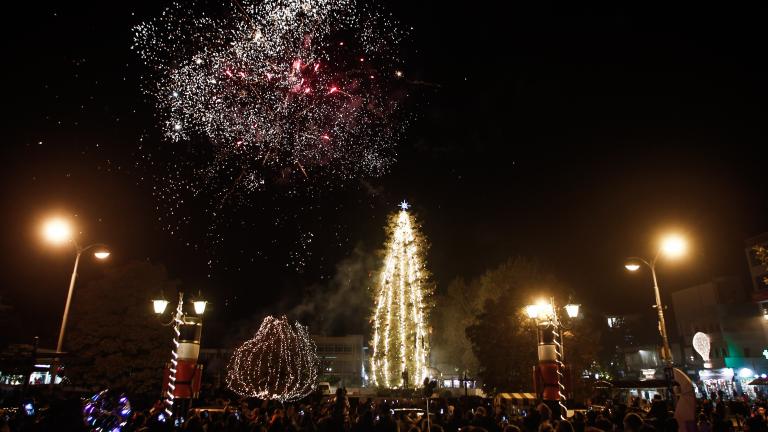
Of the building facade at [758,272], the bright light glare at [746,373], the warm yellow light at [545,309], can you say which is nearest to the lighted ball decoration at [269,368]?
the warm yellow light at [545,309]

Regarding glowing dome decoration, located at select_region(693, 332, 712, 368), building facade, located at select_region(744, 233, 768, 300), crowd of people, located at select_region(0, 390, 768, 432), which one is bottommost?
crowd of people, located at select_region(0, 390, 768, 432)

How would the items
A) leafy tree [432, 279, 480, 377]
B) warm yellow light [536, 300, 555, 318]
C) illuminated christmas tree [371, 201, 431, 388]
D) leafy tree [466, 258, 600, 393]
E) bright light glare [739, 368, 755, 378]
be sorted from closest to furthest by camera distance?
warm yellow light [536, 300, 555, 318] < leafy tree [466, 258, 600, 393] < illuminated christmas tree [371, 201, 431, 388] < leafy tree [432, 279, 480, 377] < bright light glare [739, 368, 755, 378]

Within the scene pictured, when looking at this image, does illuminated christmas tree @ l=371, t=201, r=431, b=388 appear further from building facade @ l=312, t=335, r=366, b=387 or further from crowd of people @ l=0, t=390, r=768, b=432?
building facade @ l=312, t=335, r=366, b=387

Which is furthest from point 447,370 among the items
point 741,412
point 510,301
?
point 741,412

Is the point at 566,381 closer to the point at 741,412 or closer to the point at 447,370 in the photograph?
the point at 741,412

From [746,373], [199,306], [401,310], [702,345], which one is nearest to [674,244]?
[199,306]

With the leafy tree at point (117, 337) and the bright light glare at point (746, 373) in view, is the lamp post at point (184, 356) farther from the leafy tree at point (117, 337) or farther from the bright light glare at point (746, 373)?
the bright light glare at point (746, 373)

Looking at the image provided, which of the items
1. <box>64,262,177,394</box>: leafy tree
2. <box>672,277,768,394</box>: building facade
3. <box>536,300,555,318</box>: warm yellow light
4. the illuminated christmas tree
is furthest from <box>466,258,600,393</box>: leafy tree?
<box>672,277,768,394</box>: building facade

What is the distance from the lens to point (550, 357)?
49.9 ft

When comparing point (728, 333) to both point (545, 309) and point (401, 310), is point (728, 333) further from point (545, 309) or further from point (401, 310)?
point (545, 309)

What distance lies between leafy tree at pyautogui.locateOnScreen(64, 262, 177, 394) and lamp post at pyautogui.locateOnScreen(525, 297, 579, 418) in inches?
942

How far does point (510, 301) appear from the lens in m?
33.4

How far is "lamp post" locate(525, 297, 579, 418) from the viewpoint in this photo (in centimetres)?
1476

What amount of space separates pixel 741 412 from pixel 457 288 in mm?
35680
